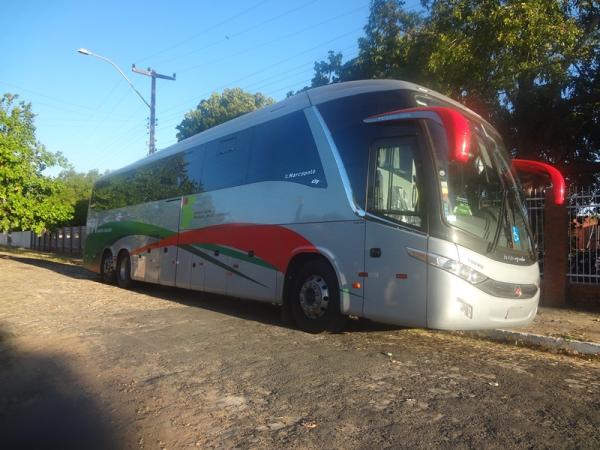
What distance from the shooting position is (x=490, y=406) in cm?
398

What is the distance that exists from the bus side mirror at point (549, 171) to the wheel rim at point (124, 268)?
9.81 metres

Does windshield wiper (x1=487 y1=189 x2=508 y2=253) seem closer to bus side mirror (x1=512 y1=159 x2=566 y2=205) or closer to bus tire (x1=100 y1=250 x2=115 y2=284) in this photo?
bus side mirror (x1=512 y1=159 x2=566 y2=205)

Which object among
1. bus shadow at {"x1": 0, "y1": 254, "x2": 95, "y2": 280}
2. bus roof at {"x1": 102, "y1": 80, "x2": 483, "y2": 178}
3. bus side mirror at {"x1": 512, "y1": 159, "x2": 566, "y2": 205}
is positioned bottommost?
bus shadow at {"x1": 0, "y1": 254, "x2": 95, "y2": 280}

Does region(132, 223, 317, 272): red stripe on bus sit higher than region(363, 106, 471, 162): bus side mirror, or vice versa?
region(363, 106, 471, 162): bus side mirror

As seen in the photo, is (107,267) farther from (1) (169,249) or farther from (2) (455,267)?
(2) (455,267)

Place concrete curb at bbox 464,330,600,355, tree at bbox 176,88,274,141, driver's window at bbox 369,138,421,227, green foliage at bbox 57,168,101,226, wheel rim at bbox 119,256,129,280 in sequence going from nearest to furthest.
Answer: driver's window at bbox 369,138,421,227, concrete curb at bbox 464,330,600,355, wheel rim at bbox 119,256,129,280, tree at bbox 176,88,274,141, green foliage at bbox 57,168,101,226

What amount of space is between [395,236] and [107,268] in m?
10.7

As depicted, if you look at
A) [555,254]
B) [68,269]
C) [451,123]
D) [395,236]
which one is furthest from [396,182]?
Result: [68,269]

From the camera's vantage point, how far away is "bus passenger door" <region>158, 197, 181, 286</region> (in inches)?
418

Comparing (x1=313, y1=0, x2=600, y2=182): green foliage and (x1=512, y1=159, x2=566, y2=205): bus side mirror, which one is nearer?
(x1=512, y1=159, x2=566, y2=205): bus side mirror

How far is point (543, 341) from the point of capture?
643 centimetres

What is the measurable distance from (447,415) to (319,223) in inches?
137

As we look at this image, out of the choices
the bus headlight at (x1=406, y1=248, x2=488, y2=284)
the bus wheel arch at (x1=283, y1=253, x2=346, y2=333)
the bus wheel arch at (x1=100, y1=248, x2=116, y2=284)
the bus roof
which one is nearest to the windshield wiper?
the bus headlight at (x1=406, y1=248, x2=488, y2=284)

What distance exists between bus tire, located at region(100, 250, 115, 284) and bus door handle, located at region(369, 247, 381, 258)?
9.87 m
